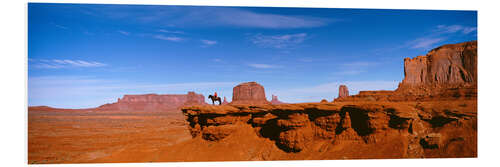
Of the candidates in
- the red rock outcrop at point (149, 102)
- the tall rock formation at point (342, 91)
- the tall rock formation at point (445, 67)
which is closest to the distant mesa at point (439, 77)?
the tall rock formation at point (445, 67)

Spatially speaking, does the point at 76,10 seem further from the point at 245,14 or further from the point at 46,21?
the point at 245,14

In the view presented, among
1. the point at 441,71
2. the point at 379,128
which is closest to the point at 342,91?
the point at 441,71

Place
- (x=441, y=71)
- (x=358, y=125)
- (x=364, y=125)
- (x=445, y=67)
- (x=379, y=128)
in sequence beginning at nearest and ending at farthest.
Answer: (x=379, y=128)
(x=364, y=125)
(x=358, y=125)
(x=445, y=67)
(x=441, y=71)

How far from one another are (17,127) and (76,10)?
4.45 m

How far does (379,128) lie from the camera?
8.20 metres

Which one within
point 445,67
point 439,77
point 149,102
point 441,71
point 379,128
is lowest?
point 149,102

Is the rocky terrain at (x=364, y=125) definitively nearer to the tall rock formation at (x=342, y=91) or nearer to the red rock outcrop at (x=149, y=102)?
the tall rock formation at (x=342, y=91)

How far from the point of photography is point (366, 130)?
27.5ft

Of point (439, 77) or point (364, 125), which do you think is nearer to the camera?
point (364, 125)

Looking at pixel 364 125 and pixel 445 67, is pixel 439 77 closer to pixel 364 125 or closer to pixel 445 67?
pixel 445 67

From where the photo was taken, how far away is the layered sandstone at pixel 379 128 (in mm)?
8180

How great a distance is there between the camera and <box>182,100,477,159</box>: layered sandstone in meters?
8.18

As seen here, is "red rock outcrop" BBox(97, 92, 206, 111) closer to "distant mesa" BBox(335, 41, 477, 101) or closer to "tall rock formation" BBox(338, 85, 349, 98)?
"tall rock formation" BBox(338, 85, 349, 98)

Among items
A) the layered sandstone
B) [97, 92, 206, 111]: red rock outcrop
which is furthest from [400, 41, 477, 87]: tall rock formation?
[97, 92, 206, 111]: red rock outcrop
